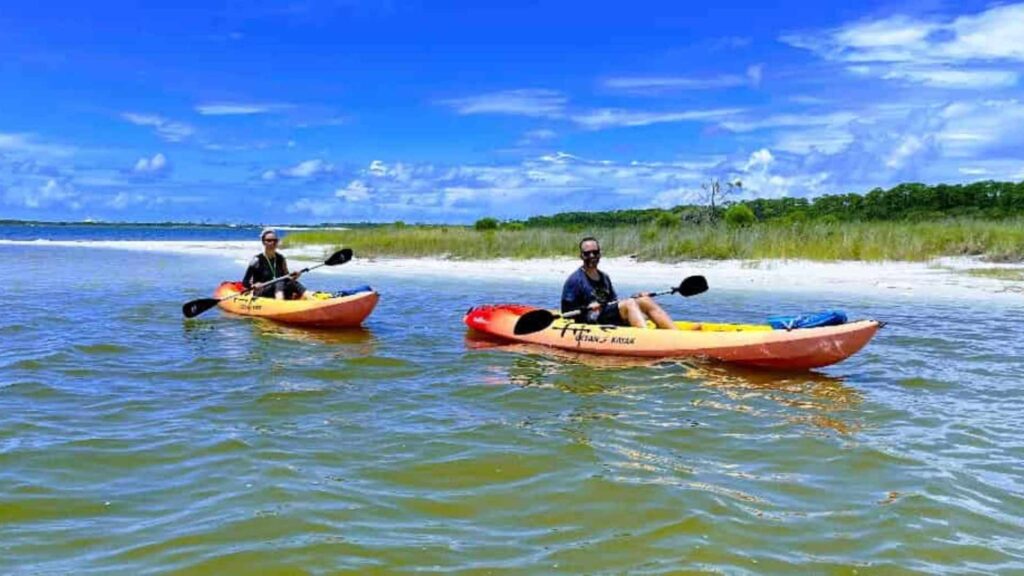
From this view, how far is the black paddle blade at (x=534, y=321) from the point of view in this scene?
947 cm

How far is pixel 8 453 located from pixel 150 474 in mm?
1071

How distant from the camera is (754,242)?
71.2ft

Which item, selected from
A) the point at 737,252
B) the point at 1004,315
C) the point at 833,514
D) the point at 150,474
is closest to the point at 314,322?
the point at 150,474

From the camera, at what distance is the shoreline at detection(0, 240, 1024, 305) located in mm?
15750

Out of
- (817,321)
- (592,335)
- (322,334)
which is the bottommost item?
(322,334)

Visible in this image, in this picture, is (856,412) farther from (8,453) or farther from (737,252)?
(737,252)

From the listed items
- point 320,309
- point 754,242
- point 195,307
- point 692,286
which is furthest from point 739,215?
point 195,307

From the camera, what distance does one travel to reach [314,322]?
1152 cm

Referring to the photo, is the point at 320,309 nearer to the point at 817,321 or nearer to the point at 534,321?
the point at 534,321

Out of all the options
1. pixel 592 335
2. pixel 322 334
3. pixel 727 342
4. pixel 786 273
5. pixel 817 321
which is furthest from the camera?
pixel 786 273

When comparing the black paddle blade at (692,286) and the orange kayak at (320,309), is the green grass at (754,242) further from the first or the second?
the orange kayak at (320,309)

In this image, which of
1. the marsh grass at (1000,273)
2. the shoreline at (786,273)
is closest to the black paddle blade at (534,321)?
the shoreline at (786,273)

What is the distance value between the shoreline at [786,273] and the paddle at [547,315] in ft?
22.8

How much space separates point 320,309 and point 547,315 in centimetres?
333
